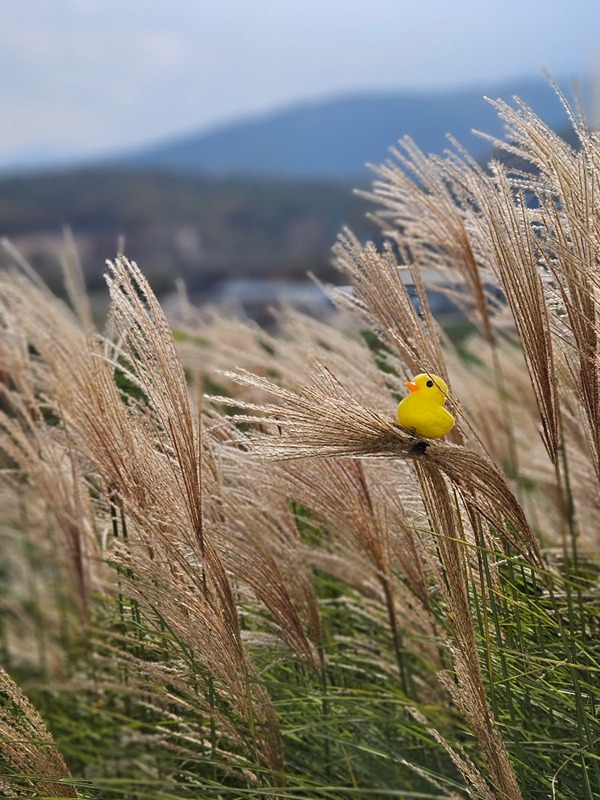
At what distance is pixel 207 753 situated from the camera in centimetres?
166

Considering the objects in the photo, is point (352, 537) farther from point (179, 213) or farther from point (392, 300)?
point (179, 213)

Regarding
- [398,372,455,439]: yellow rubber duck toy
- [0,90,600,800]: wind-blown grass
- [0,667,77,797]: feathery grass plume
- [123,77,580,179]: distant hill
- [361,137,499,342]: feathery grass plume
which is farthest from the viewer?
[123,77,580,179]: distant hill

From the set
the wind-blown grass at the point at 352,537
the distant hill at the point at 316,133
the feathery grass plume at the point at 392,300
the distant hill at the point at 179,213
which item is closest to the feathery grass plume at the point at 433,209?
the wind-blown grass at the point at 352,537

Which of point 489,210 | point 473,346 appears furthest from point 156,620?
point 473,346

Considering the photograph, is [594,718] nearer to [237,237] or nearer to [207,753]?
[207,753]

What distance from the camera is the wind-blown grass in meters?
1.22

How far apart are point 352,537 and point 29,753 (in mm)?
617

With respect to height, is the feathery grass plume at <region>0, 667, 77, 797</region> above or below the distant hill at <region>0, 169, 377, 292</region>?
below

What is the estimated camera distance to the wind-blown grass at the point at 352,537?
4.00 ft

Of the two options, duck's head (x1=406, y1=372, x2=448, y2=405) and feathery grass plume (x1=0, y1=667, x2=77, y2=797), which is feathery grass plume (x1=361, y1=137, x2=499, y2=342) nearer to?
duck's head (x1=406, y1=372, x2=448, y2=405)

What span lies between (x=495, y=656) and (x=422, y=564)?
20 centimetres

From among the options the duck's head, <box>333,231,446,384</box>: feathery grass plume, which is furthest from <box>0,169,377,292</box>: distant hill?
the duck's head

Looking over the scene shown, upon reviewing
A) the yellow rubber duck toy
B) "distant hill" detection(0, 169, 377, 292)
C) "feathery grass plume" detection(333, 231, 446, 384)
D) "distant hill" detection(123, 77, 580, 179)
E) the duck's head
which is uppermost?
"distant hill" detection(123, 77, 580, 179)

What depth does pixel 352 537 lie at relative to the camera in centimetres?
163
